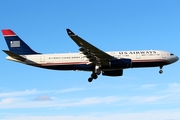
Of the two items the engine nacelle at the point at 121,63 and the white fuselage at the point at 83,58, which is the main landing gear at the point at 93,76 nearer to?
the white fuselage at the point at 83,58

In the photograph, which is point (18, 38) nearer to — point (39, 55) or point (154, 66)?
point (39, 55)

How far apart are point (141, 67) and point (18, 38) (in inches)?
914

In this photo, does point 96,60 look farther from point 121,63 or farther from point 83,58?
point 121,63

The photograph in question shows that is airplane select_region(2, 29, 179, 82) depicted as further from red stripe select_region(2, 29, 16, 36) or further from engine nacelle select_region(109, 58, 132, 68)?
red stripe select_region(2, 29, 16, 36)

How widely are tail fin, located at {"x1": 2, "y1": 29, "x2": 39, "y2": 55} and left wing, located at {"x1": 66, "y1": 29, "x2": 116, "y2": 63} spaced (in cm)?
1095

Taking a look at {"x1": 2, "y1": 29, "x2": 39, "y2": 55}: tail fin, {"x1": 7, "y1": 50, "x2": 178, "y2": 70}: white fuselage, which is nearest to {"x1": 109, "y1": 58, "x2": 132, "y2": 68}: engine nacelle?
{"x1": 7, "y1": 50, "x2": 178, "y2": 70}: white fuselage

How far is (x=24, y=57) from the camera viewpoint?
6775 cm

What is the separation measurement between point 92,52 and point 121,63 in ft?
16.9

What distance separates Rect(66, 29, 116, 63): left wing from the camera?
60.4 meters

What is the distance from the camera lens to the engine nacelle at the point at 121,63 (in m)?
64.6

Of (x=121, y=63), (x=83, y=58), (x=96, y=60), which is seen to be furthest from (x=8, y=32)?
(x=121, y=63)

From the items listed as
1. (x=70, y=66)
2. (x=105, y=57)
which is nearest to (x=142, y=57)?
(x=105, y=57)

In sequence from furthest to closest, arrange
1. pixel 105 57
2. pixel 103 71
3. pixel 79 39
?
pixel 103 71
pixel 105 57
pixel 79 39

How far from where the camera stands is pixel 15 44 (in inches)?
2803
